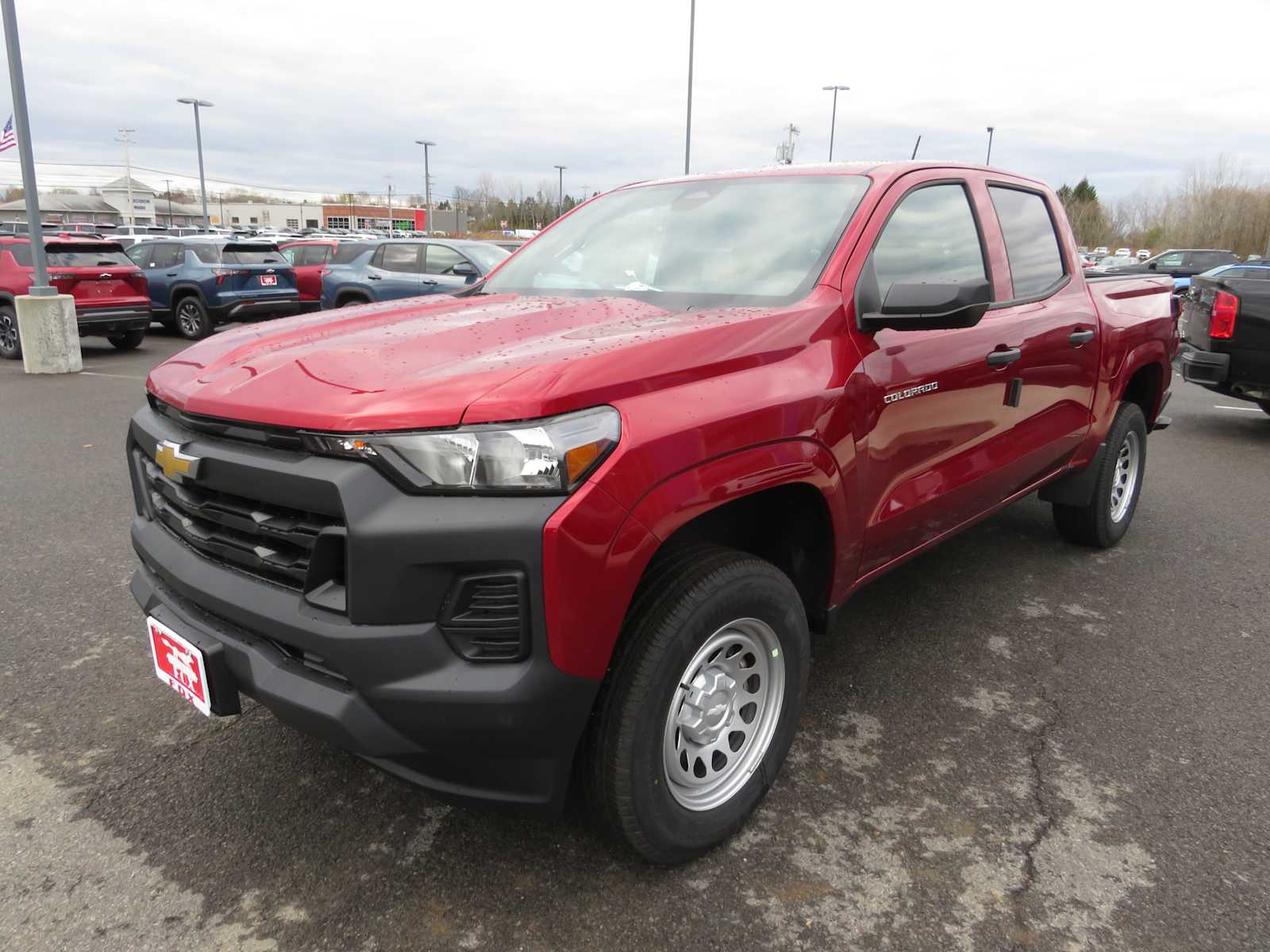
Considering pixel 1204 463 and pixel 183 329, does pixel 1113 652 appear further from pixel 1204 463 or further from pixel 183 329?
pixel 183 329

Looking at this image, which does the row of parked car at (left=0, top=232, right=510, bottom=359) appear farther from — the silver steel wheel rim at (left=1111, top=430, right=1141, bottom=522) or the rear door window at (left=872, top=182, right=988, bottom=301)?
the rear door window at (left=872, top=182, right=988, bottom=301)

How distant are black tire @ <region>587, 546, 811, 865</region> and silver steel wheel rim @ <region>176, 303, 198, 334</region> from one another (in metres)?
14.5

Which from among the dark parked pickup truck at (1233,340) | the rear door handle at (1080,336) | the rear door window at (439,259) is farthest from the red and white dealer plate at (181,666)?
the rear door window at (439,259)

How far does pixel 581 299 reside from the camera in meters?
2.98

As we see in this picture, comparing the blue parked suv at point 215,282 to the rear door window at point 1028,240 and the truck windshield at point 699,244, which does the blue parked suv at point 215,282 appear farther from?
the rear door window at point 1028,240

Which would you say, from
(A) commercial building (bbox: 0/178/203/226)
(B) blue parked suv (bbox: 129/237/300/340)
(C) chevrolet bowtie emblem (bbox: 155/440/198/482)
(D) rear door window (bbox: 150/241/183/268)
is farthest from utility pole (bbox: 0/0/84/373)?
(A) commercial building (bbox: 0/178/203/226)

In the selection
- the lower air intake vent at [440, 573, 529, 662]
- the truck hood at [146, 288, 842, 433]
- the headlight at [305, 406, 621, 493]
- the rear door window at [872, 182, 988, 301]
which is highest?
the rear door window at [872, 182, 988, 301]

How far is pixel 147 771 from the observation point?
8.98 ft

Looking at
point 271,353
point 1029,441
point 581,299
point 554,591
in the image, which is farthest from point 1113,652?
point 271,353

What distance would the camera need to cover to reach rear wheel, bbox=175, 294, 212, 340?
1436cm

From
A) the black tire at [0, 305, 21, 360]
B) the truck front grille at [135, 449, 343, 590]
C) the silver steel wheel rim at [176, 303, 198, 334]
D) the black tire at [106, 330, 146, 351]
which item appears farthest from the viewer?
the silver steel wheel rim at [176, 303, 198, 334]

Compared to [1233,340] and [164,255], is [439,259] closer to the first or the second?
[164,255]

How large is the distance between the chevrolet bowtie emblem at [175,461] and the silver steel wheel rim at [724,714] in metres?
1.27

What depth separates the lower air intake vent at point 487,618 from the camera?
1.82 metres
